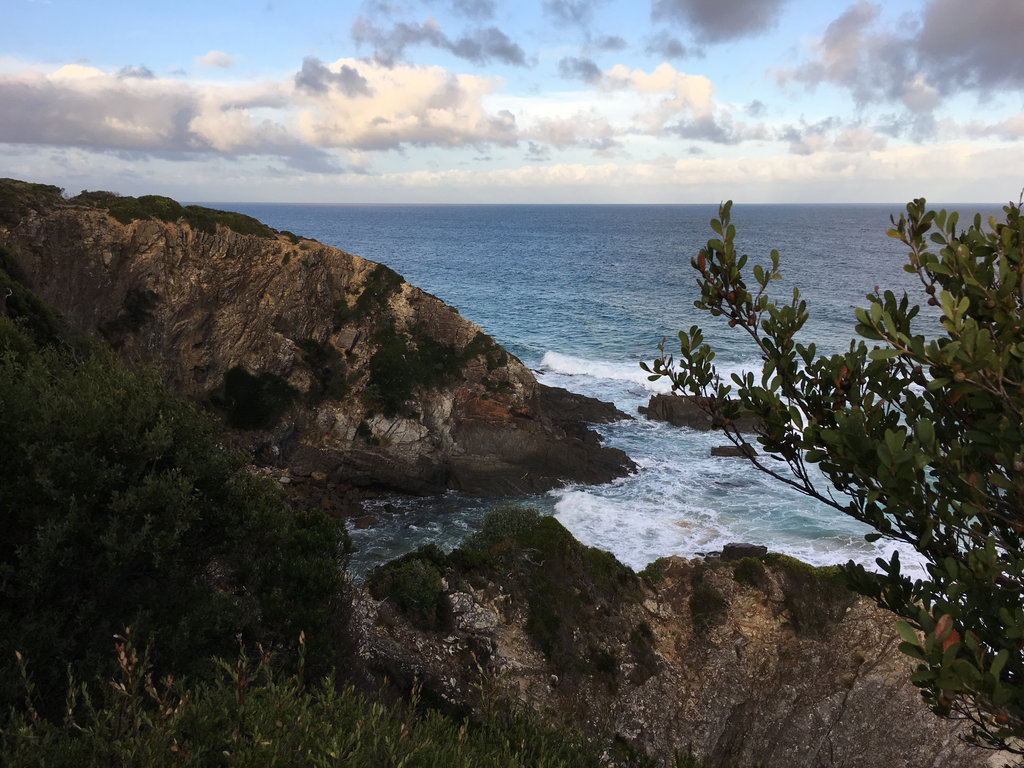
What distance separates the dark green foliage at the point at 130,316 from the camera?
3669 centimetres

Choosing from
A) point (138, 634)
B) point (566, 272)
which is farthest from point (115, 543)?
point (566, 272)

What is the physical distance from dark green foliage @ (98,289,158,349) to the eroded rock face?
29.1 metres

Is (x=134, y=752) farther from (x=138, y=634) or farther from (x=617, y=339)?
(x=617, y=339)

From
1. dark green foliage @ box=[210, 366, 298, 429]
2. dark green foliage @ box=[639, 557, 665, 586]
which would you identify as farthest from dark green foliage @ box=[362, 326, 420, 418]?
dark green foliage @ box=[639, 557, 665, 586]

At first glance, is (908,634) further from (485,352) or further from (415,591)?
(485,352)

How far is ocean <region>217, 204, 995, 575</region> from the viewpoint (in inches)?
1291

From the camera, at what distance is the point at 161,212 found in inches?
1581

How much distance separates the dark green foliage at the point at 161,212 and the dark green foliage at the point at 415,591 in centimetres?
3158

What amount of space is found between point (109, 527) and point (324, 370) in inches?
1212

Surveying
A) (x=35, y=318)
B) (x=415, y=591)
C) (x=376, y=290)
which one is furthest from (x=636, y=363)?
(x=35, y=318)

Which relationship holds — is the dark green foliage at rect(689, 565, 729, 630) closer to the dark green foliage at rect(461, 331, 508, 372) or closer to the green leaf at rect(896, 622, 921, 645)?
the green leaf at rect(896, 622, 921, 645)

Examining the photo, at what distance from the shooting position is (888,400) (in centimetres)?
579

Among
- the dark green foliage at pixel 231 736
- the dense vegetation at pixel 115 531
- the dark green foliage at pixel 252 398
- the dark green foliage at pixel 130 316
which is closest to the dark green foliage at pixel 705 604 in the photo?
the dense vegetation at pixel 115 531

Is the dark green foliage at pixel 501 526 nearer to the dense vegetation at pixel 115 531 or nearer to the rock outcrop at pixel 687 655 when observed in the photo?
the rock outcrop at pixel 687 655
